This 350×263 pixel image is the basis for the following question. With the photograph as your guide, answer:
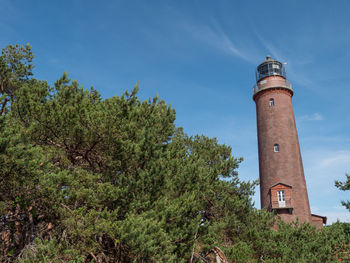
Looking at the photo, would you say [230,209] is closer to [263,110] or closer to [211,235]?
[211,235]

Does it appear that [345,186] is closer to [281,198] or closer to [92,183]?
[281,198]

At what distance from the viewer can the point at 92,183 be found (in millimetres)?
8555

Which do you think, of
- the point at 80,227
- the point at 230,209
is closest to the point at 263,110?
the point at 230,209

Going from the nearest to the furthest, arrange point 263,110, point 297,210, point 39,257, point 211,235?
point 39,257 → point 211,235 → point 297,210 → point 263,110

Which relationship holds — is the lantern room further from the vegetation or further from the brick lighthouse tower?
the vegetation

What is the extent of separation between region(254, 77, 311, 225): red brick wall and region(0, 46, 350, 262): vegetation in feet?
42.7

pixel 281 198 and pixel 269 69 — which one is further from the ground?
pixel 269 69

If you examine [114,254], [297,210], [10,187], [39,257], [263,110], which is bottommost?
[39,257]

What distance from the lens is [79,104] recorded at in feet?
30.1

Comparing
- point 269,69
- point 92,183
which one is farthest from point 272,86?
point 92,183

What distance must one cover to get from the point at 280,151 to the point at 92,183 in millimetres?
17940

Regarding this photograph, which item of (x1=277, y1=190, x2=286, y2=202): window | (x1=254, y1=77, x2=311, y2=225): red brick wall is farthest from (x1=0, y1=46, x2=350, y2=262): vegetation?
(x1=254, y1=77, x2=311, y2=225): red brick wall

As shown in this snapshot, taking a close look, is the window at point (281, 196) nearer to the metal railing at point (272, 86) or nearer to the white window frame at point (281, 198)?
the white window frame at point (281, 198)

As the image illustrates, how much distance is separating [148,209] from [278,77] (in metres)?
20.9
